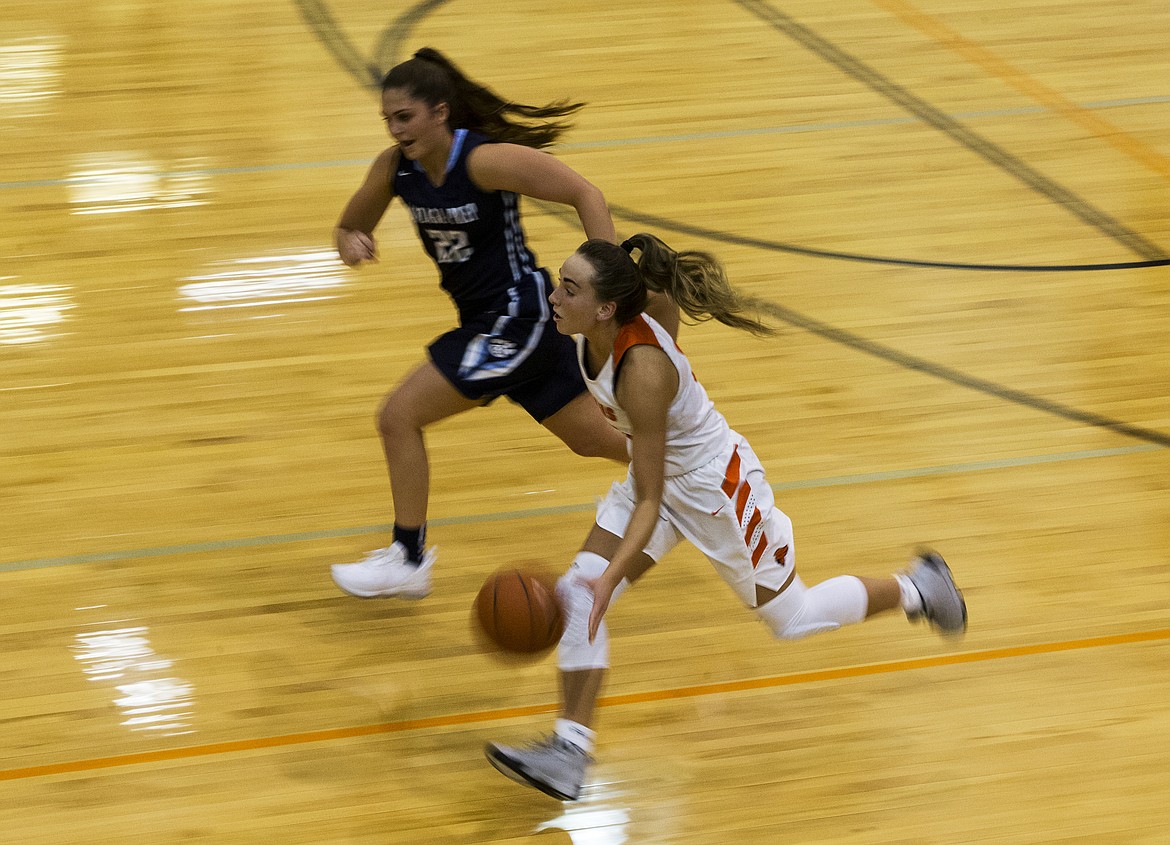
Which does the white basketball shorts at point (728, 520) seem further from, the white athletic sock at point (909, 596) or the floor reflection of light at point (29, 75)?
the floor reflection of light at point (29, 75)

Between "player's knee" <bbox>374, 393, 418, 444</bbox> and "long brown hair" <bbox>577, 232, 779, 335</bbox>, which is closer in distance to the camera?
"long brown hair" <bbox>577, 232, 779, 335</bbox>

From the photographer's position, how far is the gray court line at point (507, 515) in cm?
423

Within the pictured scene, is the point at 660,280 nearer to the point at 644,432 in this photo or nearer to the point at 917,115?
the point at 644,432

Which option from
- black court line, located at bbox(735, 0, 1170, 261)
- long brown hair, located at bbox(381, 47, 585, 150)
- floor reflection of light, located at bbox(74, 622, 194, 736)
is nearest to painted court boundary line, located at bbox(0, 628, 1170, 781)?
floor reflection of light, located at bbox(74, 622, 194, 736)

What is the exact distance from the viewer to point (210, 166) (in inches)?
264

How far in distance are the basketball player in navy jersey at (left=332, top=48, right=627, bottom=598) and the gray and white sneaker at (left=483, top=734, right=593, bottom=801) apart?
0.90 metres

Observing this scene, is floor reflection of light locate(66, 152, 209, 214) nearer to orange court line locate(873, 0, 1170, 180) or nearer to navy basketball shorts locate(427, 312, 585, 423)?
navy basketball shorts locate(427, 312, 585, 423)

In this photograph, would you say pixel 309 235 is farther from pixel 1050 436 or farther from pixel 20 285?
pixel 1050 436

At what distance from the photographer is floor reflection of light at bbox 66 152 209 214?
6.31 metres

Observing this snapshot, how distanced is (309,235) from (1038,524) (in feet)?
10.9

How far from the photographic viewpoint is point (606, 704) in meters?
3.74

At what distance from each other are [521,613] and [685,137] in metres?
4.30

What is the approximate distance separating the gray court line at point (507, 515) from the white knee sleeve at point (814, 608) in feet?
3.16

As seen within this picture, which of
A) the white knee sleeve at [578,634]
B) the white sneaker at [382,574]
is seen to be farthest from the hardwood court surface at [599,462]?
the white knee sleeve at [578,634]
